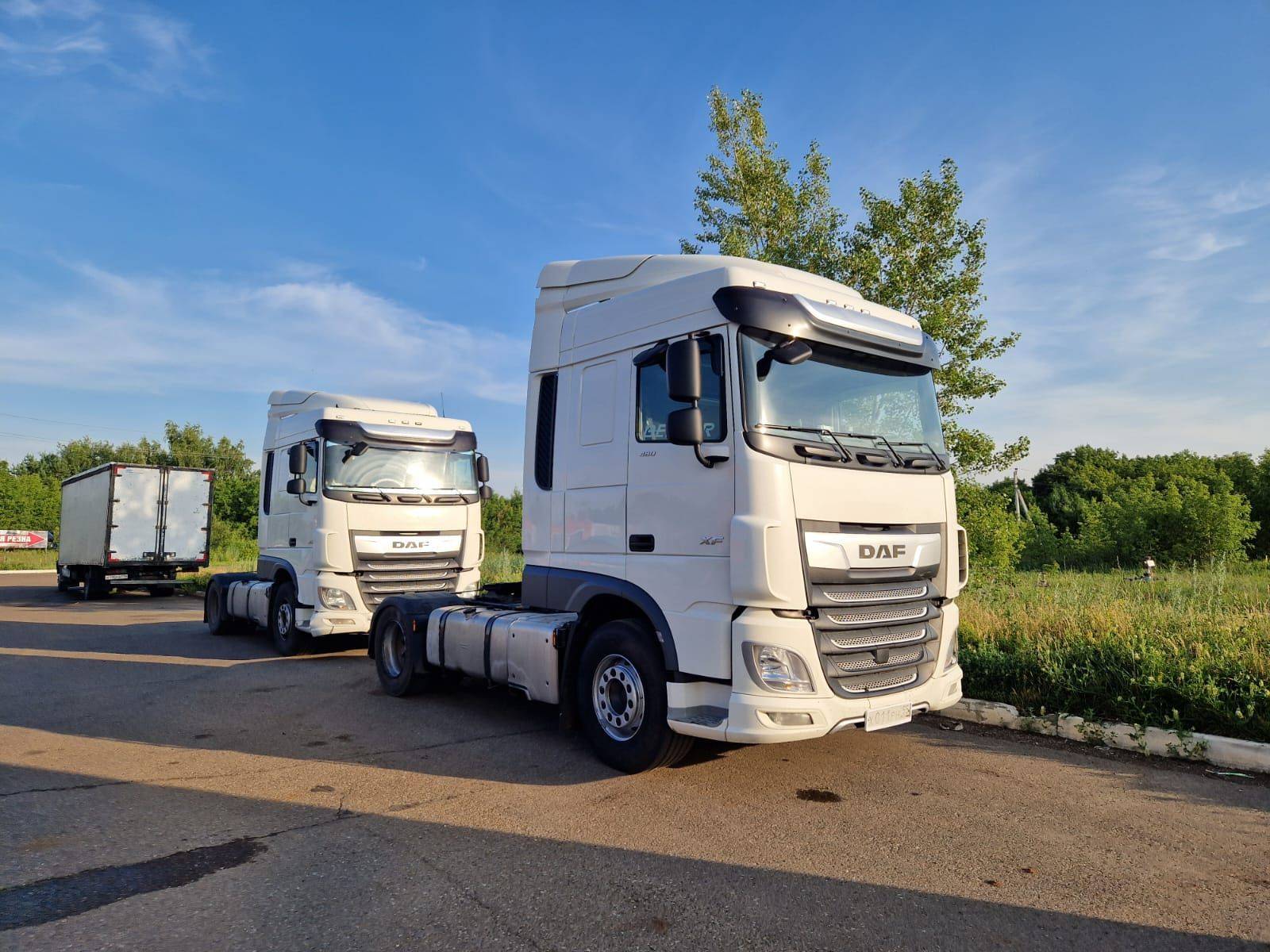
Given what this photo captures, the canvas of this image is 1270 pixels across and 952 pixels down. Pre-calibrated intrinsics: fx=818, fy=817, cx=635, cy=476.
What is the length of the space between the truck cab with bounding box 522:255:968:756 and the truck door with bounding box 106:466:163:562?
1841cm

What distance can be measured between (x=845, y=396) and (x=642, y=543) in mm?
1606

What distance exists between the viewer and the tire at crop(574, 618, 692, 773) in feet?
16.6

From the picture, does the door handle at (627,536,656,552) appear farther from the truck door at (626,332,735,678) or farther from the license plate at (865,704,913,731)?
the license plate at (865,704,913,731)

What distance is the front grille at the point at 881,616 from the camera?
4.77 m

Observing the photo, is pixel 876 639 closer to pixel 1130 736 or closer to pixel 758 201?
pixel 1130 736

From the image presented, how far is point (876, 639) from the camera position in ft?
16.2

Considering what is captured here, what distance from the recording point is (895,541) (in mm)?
5078

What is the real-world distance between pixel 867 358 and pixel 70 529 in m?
25.0

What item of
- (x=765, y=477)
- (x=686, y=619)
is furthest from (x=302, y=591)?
(x=765, y=477)

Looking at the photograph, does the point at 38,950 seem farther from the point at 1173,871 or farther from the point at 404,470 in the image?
the point at 404,470

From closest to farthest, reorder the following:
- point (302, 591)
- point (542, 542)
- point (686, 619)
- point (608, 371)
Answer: point (686, 619) < point (608, 371) < point (542, 542) < point (302, 591)

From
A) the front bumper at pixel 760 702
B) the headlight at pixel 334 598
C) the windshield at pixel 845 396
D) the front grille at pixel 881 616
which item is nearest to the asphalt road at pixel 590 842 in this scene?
the front bumper at pixel 760 702

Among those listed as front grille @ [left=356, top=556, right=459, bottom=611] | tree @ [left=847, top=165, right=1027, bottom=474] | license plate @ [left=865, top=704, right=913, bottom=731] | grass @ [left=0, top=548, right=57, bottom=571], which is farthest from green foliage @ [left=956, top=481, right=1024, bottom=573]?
grass @ [left=0, top=548, right=57, bottom=571]

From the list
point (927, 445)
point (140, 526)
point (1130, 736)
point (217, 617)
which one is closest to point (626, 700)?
point (927, 445)
